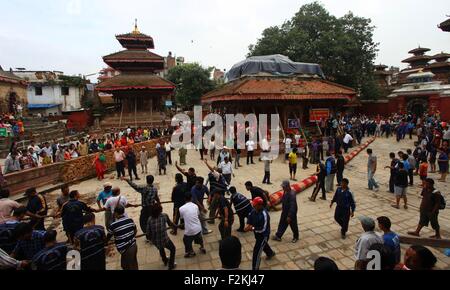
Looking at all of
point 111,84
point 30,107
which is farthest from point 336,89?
point 30,107

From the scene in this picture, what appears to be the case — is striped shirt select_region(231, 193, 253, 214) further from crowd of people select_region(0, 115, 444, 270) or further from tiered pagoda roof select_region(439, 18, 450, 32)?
tiered pagoda roof select_region(439, 18, 450, 32)

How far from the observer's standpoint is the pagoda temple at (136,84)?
28.0 m

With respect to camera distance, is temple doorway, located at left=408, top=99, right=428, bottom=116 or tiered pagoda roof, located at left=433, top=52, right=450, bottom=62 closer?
temple doorway, located at left=408, top=99, right=428, bottom=116

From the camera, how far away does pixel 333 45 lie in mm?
29141

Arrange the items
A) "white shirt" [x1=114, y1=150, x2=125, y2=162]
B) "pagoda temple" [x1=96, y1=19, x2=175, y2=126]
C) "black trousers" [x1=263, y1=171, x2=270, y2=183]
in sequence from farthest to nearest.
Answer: "pagoda temple" [x1=96, y1=19, x2=175, y2=126]
"white shirt" [x1=114, y1=150, x2=125, y2=162]
"black trousers" [x1=263, y1=171, x2=270, y2=183]

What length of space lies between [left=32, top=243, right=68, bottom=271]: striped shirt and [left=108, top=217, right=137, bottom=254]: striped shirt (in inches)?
29.1

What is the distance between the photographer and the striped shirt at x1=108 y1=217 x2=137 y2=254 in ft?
14.3

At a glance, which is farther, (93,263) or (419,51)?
(419,51)

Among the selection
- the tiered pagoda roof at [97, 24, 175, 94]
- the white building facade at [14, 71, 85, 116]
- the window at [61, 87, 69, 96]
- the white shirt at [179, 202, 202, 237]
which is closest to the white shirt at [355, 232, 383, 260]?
the white shirt at [179, 202, 202, 237]

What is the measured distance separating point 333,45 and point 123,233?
31138 millimetres

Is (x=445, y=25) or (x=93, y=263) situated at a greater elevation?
(x=445, y=25)

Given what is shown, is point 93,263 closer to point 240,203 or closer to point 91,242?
point 91,242

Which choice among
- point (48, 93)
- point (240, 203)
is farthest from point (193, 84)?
point (240, 203)
